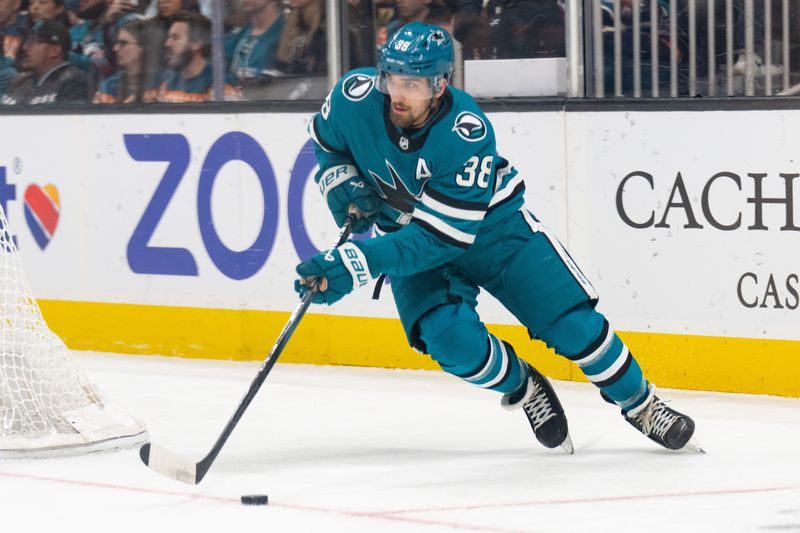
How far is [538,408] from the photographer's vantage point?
14.0 feet

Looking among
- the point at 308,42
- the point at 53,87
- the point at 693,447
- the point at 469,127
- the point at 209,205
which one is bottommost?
the point at 693,447

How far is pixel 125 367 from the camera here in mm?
6016

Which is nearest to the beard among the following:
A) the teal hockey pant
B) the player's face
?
the player's face

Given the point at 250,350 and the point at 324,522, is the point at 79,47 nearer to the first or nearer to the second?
the point at 250,350

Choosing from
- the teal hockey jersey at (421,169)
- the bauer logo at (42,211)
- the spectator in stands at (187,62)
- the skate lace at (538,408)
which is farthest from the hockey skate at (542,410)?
the bauer logo at (42,211)

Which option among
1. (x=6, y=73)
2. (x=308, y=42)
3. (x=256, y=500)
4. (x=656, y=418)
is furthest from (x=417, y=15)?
(x=256, y=500)

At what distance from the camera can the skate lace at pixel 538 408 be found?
4.27 meters

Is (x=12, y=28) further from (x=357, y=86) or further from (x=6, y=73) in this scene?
(x=357, y=86)

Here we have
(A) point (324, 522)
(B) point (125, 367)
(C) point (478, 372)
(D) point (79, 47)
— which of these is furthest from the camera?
(D) point (79, 47)

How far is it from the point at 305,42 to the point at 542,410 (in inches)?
86.7

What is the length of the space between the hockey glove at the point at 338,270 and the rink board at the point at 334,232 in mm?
1628

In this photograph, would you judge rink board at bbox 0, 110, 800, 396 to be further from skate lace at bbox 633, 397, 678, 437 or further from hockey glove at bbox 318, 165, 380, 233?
Answer: hockey glove at bbox 318, 165, 380, 233

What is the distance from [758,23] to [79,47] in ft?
8.64

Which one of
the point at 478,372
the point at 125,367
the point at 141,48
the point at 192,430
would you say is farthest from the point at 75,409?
the point at 141,48
